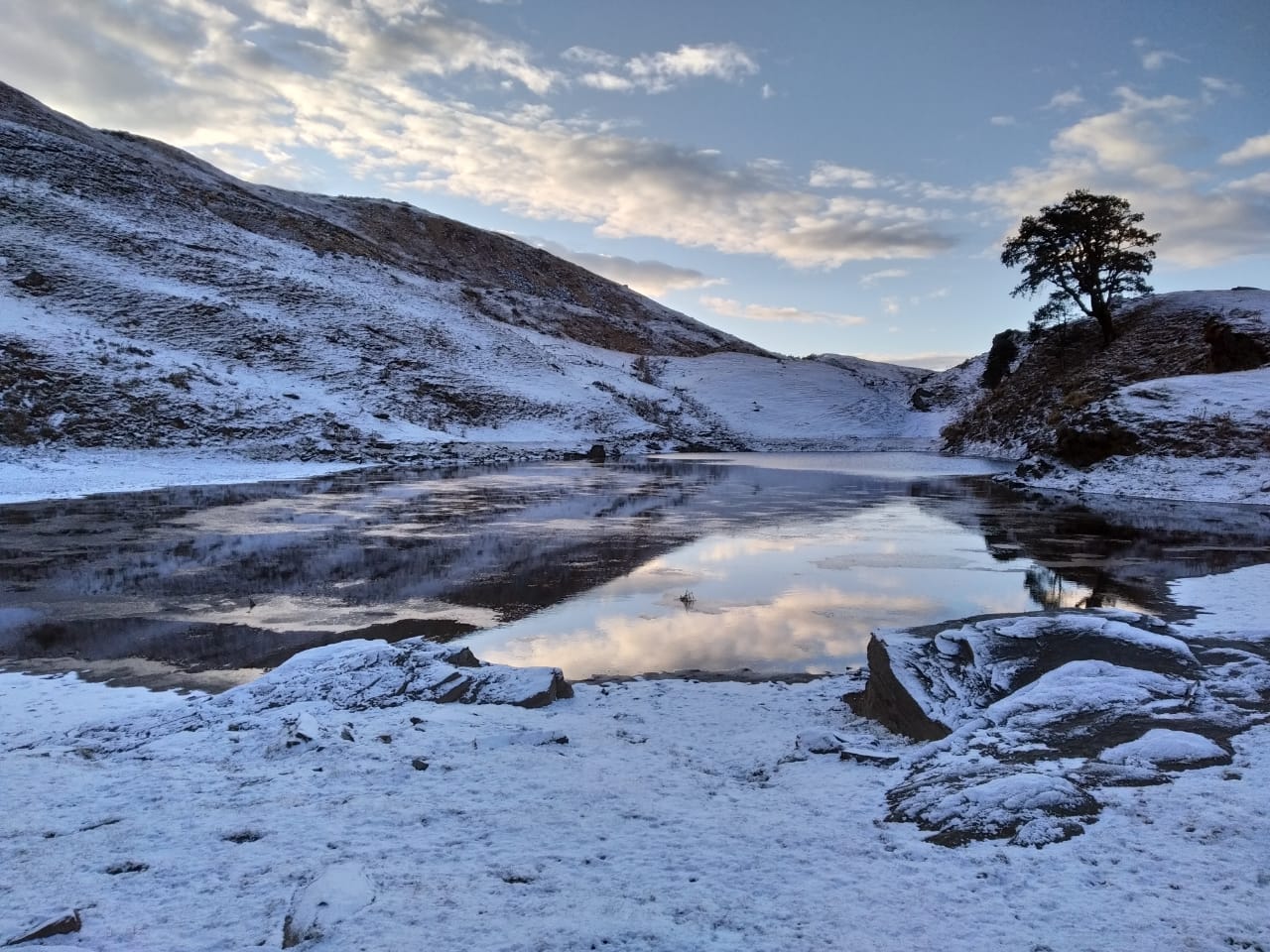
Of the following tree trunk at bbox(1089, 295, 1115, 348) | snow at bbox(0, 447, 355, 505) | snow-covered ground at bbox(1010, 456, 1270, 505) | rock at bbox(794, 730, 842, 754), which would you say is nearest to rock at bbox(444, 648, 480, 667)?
rock at bbox(794, 730, 842, 754)

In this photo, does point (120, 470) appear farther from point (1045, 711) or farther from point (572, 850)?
point (1045, 711)

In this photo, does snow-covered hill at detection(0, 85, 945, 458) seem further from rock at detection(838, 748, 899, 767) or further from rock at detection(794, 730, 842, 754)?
rock at detection(838, 748, 899, 767)

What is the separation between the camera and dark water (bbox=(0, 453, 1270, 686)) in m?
7.44

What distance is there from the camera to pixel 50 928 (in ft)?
9.27

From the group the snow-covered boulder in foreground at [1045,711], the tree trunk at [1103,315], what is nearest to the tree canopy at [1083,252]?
the tree trunk at [1103,315]

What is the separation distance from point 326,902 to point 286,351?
4238 centimetres

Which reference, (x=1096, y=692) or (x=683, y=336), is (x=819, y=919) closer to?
(x=1096, y=692)

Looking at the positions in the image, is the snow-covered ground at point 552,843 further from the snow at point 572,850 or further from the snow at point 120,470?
the snow at point 120,470

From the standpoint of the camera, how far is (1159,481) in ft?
72.9

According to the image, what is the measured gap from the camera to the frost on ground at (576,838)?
2.88m

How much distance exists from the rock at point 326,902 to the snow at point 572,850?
0.05 ft

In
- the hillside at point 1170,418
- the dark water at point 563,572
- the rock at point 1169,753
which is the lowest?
the dark water at point 563,572

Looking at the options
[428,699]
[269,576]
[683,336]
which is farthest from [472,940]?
[683,336]

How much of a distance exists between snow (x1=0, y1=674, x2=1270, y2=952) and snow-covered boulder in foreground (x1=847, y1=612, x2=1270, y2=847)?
12 cm
